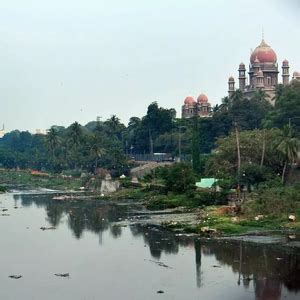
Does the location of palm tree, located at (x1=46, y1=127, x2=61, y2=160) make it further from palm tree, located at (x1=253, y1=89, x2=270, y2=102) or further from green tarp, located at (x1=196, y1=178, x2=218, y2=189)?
green tarp, located at (x1=196, y1=178, x2=218, y2=189)

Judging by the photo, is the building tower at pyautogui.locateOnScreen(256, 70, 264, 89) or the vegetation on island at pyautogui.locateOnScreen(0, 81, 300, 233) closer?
the vegetation on island at pyautogui.locateOnScreen(0, 81, 300, 233)

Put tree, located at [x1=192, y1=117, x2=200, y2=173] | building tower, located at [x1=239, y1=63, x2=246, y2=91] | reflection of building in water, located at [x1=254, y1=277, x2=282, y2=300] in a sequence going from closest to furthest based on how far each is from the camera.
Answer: reflection of building in water, located at [x1=254, y1=277, x2=282, y2=300], tree, located at [x1=192, y1=117, x2=200, y2=173], building tower, located at [x1=239, y1=63, x2=246, y2=91]

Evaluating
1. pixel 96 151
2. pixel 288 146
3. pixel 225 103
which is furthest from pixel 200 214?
pixel 225 103

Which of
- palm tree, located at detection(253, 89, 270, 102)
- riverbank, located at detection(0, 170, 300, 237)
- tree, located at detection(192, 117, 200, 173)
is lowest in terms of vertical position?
riverbank, located at detection(0, 170, 300, 237)

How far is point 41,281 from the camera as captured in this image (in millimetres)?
22812

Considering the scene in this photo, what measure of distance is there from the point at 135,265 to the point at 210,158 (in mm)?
26899

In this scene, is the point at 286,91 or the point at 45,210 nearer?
the point at 45,210

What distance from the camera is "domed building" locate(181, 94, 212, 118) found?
288 feet

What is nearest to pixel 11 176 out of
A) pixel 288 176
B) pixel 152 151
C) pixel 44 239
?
pixel 152 151

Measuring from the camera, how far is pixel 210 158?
5159cm

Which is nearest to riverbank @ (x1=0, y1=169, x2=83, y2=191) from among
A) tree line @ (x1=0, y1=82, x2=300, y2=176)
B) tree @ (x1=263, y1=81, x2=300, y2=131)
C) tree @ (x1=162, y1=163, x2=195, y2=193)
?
tree line @ (x1=0, y1=82, x2=300, y2=176)

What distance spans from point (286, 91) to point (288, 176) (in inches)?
694

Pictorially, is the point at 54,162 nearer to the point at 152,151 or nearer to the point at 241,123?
the point at 152,151

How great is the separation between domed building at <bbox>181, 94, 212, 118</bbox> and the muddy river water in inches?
2010
